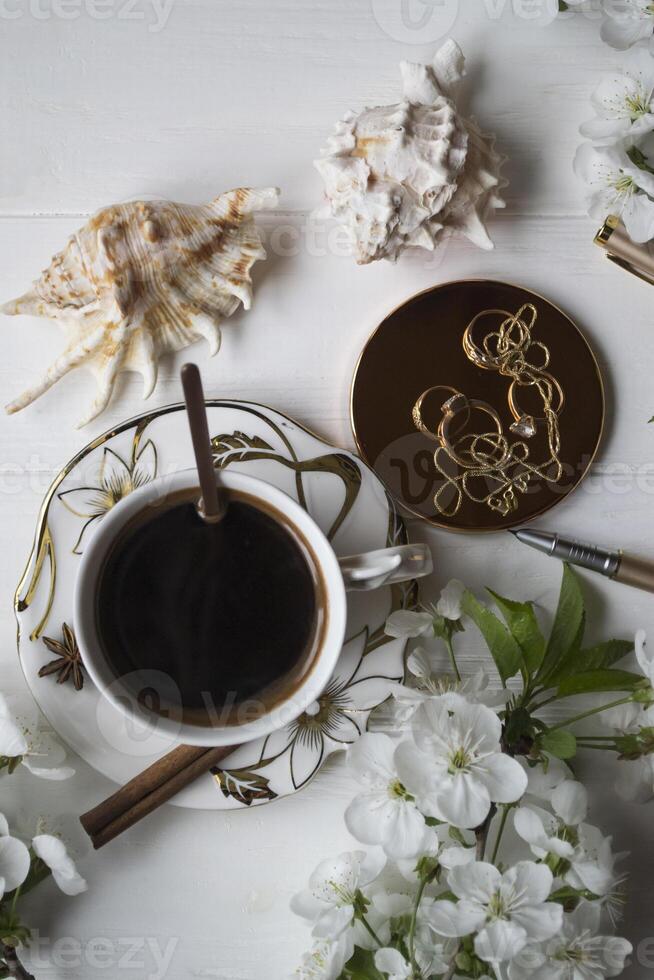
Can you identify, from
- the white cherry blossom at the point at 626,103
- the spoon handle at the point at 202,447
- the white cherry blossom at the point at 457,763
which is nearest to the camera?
the spoon handle at the point at 202,447

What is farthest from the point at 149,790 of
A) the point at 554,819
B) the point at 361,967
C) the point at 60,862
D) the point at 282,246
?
the point at 282,246

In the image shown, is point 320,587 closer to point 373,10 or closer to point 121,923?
point 121,923

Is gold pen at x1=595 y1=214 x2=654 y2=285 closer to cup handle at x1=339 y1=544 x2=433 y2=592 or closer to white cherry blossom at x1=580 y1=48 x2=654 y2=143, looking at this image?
white cherry blossom at x1=580 y1=48 x2=654 y2=143

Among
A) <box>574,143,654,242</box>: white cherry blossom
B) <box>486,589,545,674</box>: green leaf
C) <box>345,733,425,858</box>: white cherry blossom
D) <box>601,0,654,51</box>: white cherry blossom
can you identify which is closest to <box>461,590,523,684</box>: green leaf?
<box>486,589,545,674</box>: green leaf

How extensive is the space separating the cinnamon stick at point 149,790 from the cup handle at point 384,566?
17 cm

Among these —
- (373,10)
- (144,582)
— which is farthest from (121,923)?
(373,10)

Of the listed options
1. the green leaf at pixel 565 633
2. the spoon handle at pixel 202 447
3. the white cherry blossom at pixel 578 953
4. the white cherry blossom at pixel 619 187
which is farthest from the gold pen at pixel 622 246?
the white cherry blossom at pixel 578 953

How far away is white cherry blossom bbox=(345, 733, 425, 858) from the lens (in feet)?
1.94

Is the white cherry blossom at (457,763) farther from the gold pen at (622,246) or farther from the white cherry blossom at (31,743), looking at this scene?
the gold pen at (622,246)

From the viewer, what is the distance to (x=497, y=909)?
0.57 metres

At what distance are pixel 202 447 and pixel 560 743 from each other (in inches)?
13.3

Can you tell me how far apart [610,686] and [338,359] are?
331mm

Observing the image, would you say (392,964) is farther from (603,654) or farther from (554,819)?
(603,654)

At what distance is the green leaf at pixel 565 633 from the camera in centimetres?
66
